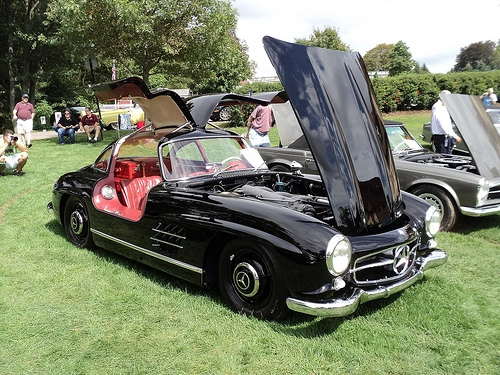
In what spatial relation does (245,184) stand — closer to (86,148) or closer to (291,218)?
(291,218)

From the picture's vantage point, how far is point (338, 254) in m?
3.09

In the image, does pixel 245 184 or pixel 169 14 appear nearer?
pixel 245 184

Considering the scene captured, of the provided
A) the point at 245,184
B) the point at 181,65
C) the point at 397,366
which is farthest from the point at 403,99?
the point at 397,366

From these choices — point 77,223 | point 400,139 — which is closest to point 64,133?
point 77,223

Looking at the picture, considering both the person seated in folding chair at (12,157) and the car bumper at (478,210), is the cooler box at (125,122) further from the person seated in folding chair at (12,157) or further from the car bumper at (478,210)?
the car bumper at (478,210)

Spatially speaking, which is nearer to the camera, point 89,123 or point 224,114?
point 89,123

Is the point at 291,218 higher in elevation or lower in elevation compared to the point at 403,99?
lower

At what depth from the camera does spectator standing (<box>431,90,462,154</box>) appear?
8.69 m

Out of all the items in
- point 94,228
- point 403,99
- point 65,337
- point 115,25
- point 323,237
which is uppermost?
point 115,25

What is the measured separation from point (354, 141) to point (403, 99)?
2194 centimetres

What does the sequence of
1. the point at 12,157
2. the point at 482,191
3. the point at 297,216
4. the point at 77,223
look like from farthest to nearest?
1. the point at 12,157
2. the point at 482,191
3. the point at 77,223
4. the point at 297,216

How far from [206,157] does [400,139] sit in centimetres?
409

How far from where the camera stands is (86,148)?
48.1 ft

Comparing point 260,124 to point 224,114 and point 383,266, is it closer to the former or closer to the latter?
point 383,266
